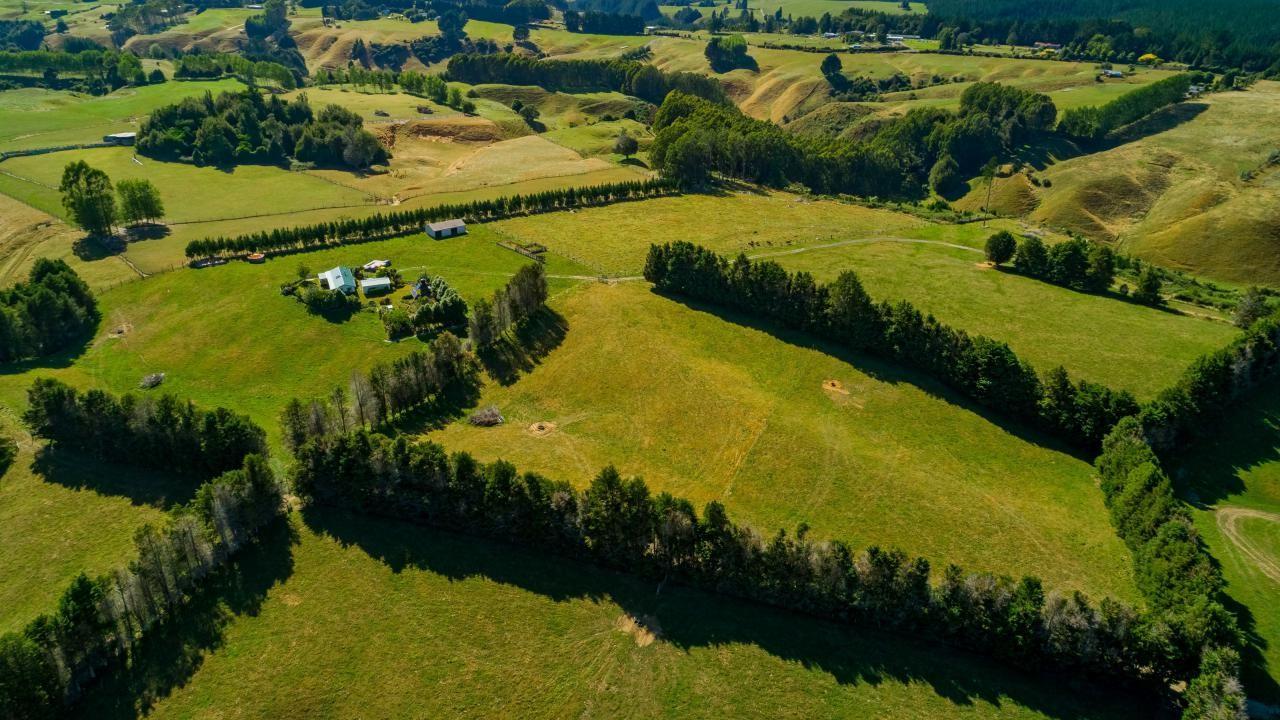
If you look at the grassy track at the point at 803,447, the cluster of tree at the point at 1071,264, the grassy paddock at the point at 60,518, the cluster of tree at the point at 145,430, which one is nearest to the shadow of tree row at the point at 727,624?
the grassy track at the point at 803,447

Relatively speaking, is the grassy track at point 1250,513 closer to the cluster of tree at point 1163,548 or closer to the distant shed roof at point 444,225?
the cluster of tree at point 1163,548

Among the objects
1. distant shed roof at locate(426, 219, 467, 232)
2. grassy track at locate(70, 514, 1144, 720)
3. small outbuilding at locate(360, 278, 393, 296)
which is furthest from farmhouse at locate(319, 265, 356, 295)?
grassy track at locate(70, 514, 1144, 720)

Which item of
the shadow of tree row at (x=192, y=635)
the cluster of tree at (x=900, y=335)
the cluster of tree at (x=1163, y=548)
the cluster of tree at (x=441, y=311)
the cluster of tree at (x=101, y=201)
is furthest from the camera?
the cluster of tree at (x=101, y=201)

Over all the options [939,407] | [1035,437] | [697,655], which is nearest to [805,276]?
[939,407]

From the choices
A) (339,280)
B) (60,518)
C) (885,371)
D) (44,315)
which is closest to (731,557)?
(885,371)

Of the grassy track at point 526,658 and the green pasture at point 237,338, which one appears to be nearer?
the grassy track at point 526,658

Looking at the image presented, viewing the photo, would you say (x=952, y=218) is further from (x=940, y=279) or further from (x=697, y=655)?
(x=697, y=655)

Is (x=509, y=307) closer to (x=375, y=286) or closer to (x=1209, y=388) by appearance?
(x=375, y=286)

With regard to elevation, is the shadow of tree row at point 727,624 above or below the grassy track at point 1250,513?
below
